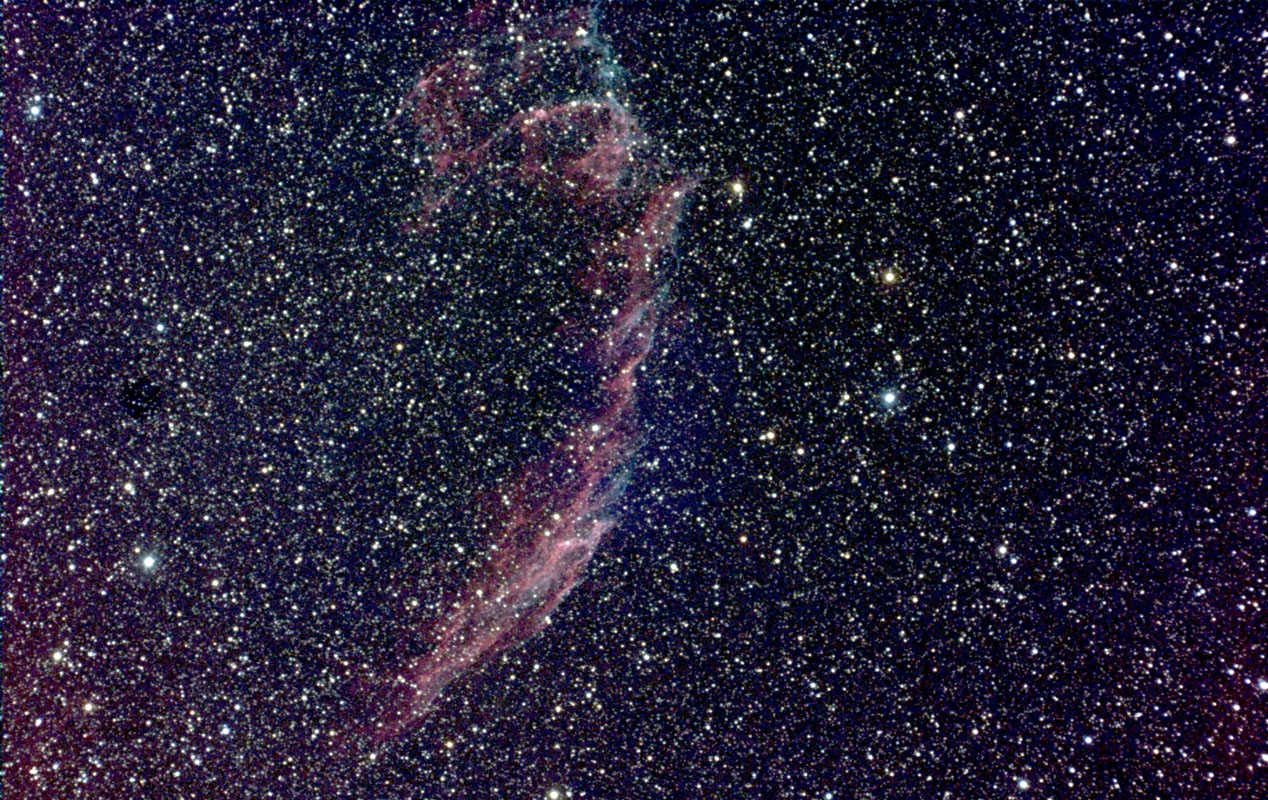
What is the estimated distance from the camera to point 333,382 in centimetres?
57

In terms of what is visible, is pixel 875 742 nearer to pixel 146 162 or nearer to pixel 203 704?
pixel 203 704

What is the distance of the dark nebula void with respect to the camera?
0.54 m

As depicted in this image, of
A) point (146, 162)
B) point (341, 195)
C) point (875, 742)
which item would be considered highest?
point (146, 162)

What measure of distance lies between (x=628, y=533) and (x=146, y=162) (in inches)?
23.0

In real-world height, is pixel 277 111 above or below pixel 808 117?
above

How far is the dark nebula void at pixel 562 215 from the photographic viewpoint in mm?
544

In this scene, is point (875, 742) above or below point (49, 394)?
below

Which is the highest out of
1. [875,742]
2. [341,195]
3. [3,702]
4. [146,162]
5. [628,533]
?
[146,162]

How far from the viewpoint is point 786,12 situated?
53 centimetres

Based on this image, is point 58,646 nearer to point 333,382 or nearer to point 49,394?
point 49,394

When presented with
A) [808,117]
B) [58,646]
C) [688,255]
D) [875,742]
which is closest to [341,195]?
[688,255]

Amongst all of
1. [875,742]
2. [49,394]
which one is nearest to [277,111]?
[49,394]

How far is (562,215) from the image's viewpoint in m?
0.56

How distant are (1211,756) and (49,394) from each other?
45.6 inches
